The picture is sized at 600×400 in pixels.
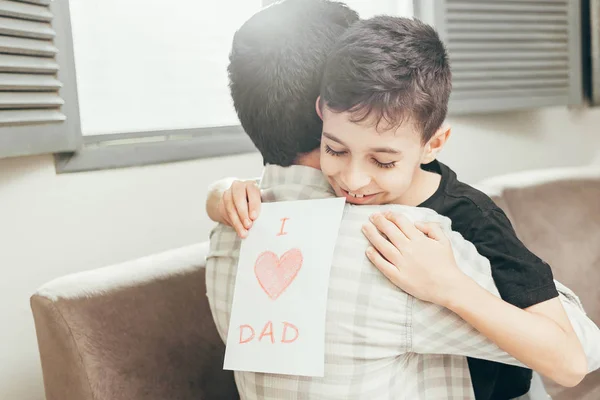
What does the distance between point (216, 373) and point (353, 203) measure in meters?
0.45

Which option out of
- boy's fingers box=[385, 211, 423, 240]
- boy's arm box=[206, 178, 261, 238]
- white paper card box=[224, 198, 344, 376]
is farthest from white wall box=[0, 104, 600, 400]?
boy's fingers box=[385, 211, 423, 240]

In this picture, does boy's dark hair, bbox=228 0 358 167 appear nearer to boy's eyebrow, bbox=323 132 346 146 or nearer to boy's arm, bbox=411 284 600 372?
boy's eyebrow, bbox=323 132 346 146

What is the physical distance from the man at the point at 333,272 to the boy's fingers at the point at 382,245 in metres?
0.02

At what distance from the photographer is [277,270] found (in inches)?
33.3

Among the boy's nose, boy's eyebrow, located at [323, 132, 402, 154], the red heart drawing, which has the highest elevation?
boy's eyebrow, located at [323, 132, 402, 154]

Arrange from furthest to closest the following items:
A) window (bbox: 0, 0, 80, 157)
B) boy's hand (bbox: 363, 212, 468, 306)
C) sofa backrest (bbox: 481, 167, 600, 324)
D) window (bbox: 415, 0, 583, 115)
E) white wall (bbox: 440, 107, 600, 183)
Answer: white wall (bbox: 440, 107, 600, 183) < window (bbox: 415, 0, 583, 115) < sofa backrest (bbox: 481, 167, 600, 324) < window (bbox: 0, 0, 80, 157) < boy's hand (bbox: 363, 212, 468, 306)

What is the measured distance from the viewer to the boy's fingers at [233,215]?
2.96ft

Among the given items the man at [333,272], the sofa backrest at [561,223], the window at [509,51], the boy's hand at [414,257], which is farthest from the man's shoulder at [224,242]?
the window at [509,51]

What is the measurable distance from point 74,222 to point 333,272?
0.80m

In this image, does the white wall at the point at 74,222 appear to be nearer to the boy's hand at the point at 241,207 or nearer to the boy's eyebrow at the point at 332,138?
the boy's hand at the point at 241,207

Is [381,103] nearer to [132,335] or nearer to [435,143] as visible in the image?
[435,143]

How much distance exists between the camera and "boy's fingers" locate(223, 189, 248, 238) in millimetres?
901

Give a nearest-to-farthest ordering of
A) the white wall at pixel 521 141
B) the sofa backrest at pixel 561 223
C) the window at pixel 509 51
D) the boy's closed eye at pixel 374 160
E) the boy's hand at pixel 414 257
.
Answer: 1. the boy's hand at pixel 414 257
2. the boy's closed eye at pixel 374 160
3. the sofa backrest at pixel 561 223
4. the window at pixel 509 51
5. the white wall at pixel 521 141

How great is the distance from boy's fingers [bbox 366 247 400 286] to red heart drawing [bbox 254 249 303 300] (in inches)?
3.9
